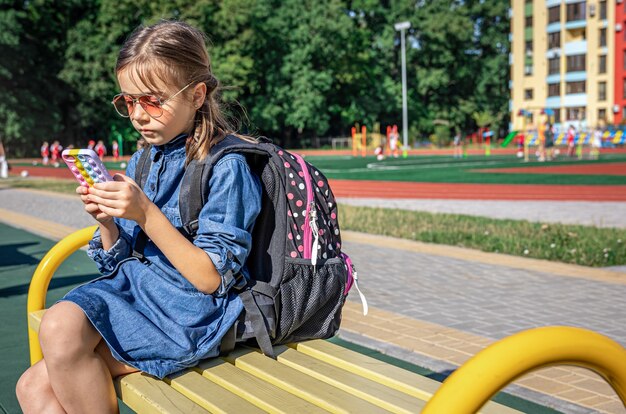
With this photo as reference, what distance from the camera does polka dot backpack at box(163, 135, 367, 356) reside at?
2402 millimetres

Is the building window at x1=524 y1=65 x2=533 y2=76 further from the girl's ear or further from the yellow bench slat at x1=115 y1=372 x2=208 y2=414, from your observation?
the yellow bench slat at x1=115 y1=372 x2=208 y2=414

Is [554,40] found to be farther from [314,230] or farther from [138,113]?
[138,113]

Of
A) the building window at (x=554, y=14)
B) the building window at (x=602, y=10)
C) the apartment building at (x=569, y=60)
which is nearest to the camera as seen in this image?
the apartment building at (x=569, y=60)

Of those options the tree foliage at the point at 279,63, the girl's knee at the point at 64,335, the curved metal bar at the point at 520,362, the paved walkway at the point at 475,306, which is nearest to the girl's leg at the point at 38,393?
the girl's knee at the point at 64,335

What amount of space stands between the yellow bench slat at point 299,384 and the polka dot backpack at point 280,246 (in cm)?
5

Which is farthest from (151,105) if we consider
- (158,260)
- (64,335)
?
(64,335)

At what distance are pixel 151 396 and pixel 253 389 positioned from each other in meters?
0.28

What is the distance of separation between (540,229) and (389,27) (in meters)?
56.2

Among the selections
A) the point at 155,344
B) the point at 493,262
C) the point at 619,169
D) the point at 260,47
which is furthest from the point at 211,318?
the point at 260,47

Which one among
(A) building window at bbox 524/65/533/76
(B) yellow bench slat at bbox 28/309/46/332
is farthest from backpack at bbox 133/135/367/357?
(A) building window at bbox 524/65/533/76

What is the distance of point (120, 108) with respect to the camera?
8.24 feet

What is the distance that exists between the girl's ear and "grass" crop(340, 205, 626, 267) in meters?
5.73

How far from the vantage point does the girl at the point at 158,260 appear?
2.15 metres

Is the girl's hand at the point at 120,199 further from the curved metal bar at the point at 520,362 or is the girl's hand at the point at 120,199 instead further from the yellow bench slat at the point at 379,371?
the curved metal bar at the point at 520,362
